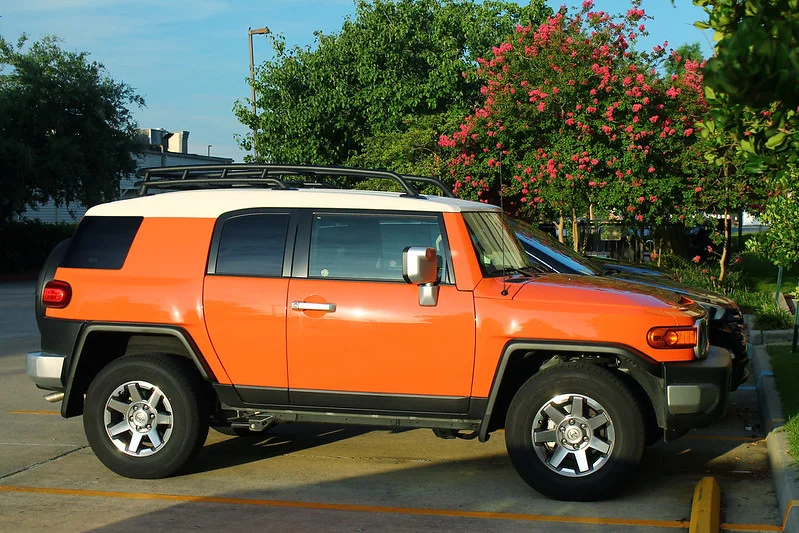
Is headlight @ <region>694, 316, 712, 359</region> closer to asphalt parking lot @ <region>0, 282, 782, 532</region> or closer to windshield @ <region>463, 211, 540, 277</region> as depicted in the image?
asphalt parking lot @ <region>0, 282, 782, 532</region>

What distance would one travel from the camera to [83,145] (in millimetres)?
33000

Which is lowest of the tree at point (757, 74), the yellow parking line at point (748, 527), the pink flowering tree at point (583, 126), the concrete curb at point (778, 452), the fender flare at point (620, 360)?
the yellow parking line at point (748, 527)

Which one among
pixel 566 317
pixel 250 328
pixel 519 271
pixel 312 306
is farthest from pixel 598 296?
pixel 250 328

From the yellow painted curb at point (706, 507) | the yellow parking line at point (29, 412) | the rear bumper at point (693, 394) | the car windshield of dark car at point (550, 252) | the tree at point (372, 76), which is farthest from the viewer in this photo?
the tree at point (372, 76)

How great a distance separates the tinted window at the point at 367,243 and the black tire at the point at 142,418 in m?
1.27

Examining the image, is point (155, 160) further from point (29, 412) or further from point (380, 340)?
point (380, 340)

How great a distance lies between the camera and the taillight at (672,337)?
247 inches

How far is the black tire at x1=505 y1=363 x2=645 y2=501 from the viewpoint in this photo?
6.27 meters

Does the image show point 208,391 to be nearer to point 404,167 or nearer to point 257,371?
point 257,371

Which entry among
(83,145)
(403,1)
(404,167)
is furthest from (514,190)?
(83,145)

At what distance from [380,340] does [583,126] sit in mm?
13574

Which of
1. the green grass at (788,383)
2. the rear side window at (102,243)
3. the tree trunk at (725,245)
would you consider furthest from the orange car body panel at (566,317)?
the tree trunk at (725,245)

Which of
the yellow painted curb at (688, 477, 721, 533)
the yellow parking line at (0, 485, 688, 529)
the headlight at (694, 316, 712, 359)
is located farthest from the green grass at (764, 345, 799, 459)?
the yellow parking line at (0, 485, 688, 529)

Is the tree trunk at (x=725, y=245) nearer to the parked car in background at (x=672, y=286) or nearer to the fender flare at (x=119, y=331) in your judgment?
the parked car in background at (x=672, y=286)
